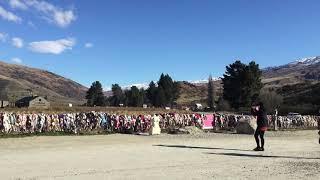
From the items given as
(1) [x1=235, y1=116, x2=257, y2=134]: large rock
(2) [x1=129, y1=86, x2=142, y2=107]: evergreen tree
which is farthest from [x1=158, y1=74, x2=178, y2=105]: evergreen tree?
(1) [x1=235, y1=116, x2=257, y2=134]: large rock

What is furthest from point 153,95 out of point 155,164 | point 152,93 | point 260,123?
point 155,164

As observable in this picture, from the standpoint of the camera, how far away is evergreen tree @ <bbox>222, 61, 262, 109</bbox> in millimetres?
112688

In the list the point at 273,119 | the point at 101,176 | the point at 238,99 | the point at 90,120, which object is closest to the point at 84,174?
the point at 101,176

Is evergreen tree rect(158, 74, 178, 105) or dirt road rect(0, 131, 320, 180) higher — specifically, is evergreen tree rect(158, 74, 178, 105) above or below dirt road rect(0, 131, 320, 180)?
above

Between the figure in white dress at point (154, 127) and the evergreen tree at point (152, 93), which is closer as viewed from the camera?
the figure in white dress at point (154, 127)

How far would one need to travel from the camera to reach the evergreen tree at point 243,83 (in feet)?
370

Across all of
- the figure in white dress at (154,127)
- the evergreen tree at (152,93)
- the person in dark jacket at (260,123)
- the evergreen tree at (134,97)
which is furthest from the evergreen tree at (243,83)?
the person in dark jacket at (260,123)

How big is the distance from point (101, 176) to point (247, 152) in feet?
30.8

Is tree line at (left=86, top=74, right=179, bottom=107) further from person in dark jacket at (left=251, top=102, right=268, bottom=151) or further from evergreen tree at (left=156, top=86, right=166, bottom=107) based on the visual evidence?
person in dark jacket at (left=251, top=102, right=268, bottom=151)

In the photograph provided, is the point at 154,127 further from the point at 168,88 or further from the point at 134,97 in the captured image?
the point at 134,97

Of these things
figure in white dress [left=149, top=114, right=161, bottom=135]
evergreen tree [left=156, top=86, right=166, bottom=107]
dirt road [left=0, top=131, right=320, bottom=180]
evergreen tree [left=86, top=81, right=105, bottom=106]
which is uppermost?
evergreen tree [left=86, top=81, right=105, bottom=106]

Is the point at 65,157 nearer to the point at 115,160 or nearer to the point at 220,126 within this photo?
the point at 115,160

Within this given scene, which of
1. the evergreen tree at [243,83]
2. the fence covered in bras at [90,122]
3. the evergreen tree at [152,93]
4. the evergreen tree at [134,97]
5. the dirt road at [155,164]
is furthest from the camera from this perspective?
the evergreen tree at [134,97]

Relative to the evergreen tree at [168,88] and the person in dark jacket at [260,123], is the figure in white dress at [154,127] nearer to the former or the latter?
Answer: the person in dark jacket at [260,123]
